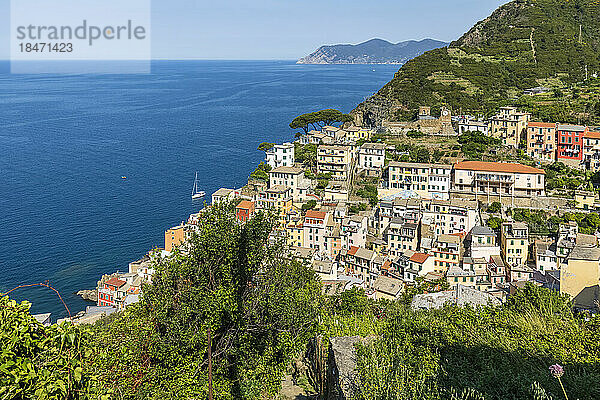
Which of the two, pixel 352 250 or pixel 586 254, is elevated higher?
pixel 586 254

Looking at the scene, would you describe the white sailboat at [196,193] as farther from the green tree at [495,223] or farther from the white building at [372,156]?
the green tree at [495,223]

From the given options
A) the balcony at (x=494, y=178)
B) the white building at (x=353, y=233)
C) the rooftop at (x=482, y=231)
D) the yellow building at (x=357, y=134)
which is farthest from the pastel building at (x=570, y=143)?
the white building at (x=353, y=233)

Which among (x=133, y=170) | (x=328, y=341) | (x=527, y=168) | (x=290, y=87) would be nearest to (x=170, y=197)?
(x=133, y=170)

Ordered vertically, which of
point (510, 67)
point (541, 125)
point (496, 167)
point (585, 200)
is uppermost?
point (510, 67)

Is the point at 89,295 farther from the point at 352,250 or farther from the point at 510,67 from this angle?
the point at 510,67

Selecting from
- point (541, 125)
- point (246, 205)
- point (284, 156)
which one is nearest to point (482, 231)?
point (246, 205)

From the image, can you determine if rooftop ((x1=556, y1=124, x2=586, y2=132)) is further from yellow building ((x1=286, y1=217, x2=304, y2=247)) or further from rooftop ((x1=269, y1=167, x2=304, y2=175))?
yellow building ((x1=286, y1=217, x2=304, y2=247))
